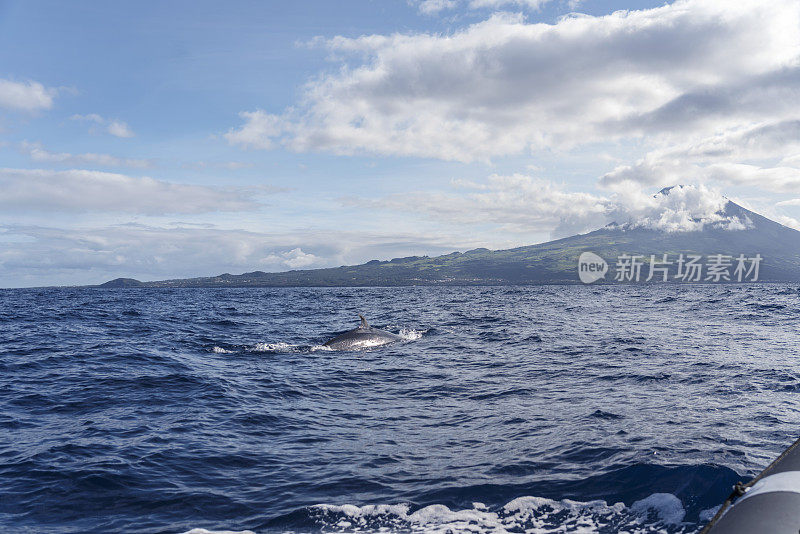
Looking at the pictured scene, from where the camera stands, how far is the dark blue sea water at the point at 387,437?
801cm

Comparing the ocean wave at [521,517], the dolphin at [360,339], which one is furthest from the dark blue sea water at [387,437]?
the dolphin at [360,339]

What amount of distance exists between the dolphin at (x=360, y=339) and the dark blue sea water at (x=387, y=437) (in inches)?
108

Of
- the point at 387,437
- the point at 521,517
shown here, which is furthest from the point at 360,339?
the point at 521,517

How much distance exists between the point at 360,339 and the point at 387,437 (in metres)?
16.1

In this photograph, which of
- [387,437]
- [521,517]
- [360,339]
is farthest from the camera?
[360,339]

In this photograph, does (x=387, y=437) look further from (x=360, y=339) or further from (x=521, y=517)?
(x=360, y=339)

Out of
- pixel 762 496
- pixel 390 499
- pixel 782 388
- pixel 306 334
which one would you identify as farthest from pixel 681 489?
pixel 306 334

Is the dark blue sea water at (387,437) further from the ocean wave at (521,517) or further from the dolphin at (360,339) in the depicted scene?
the dolphin at (360,339)

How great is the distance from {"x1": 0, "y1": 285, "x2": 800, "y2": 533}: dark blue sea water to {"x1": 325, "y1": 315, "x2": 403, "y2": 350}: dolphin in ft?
9.00

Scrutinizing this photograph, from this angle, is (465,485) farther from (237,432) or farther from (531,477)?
(237,432)

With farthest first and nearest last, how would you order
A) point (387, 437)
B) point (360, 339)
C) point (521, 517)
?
point (360, 339) → point (387, 437) → point (521, 517)

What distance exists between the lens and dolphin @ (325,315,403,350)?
2738 cm

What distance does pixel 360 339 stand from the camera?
2808 cm

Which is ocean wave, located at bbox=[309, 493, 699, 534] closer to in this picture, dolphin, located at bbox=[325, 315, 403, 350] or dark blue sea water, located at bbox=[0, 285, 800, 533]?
dark blue sea water, located at bbox=[0, 285, 800, 533]
